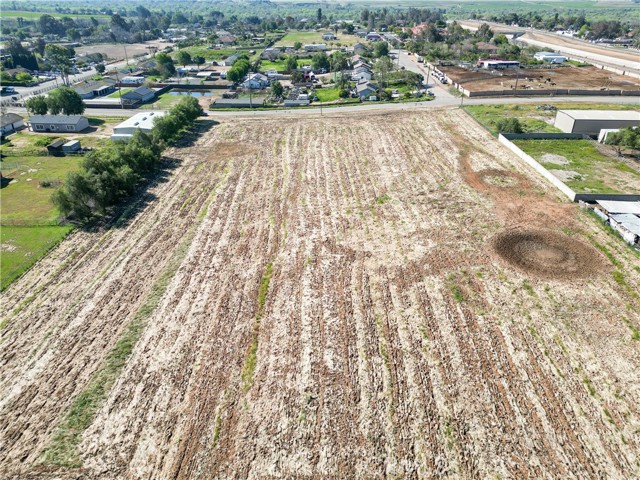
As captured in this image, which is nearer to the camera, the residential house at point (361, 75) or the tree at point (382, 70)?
the tree at point (382, 70)

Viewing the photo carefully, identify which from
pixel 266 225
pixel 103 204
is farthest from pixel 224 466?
pixel 103 204

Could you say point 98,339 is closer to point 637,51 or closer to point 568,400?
point 568,400

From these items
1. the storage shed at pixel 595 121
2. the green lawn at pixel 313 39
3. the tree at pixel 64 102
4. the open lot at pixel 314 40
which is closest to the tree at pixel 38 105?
the tree at pixel 64 102

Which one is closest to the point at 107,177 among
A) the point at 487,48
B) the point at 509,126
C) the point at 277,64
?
the point at 509,126

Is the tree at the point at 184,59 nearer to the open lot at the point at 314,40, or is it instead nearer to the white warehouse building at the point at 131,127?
the open lot at the point at 314,40

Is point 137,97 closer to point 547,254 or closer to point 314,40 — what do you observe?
point 547,254

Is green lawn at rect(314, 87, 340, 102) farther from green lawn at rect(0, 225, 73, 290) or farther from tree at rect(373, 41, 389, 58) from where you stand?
green lawn at rect(0, 225, 73, 290)

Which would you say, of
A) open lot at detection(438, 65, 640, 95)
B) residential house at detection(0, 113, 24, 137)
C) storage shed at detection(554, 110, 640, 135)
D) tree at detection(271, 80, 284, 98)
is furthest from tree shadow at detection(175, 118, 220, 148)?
storage shed at detection(554, 110, 640, 135)
